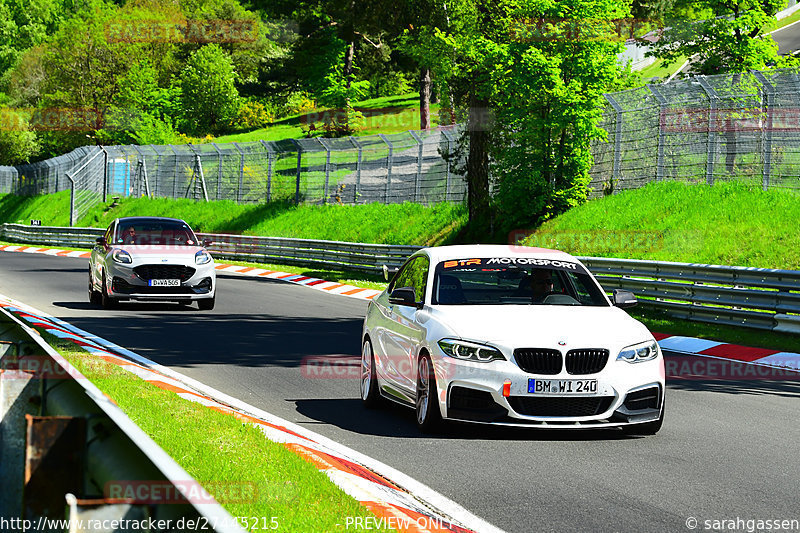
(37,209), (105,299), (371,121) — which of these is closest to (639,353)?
(105,299)

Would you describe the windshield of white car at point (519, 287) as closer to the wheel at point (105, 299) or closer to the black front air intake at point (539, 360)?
the black front air intake at point (539, 360)

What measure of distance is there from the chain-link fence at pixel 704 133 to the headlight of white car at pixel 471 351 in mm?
17708

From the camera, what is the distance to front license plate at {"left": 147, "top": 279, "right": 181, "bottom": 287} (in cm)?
1958

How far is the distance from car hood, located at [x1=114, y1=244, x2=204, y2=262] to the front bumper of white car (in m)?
12.3

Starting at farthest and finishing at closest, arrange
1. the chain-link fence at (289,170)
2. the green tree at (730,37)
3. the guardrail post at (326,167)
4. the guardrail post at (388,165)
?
the guardrail post at (326,167) → the guardrail post at (388,165) → the chain-link fence at (289,170) → the green tree at (730,37)

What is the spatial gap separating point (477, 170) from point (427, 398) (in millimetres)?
24582

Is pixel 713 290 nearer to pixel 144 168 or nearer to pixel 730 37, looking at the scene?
pixel 730 37

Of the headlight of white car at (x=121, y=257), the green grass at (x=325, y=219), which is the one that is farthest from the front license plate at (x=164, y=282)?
the green grass at (x=325, y=219)

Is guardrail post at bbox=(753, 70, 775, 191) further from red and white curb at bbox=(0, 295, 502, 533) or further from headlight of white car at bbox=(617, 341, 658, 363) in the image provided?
headlight of white car at bbox=(617, 341, 658, 363)

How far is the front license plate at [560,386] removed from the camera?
26.7ft

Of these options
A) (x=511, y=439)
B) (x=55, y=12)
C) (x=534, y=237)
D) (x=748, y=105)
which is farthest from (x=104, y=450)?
(x=55, y=12)

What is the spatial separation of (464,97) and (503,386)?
27.7 meters

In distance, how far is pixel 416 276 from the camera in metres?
10.1

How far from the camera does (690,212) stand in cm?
2573
